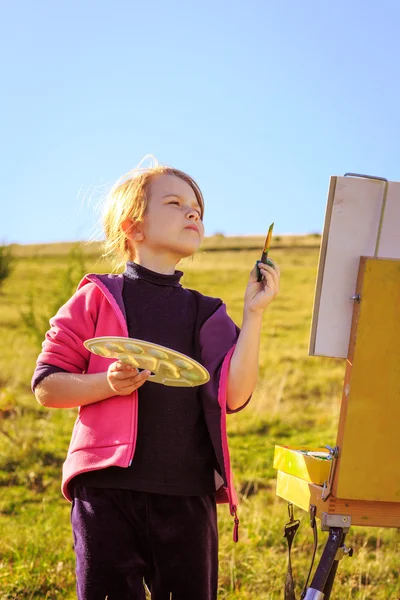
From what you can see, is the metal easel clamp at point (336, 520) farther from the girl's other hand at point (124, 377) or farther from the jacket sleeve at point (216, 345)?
the girl's other hand at point (124, 377)

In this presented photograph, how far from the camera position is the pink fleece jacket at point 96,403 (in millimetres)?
2258

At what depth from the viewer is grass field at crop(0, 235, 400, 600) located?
3674mm

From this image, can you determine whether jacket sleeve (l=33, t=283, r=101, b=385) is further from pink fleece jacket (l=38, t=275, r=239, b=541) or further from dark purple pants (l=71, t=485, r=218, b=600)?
dark purple pants (l=71, t=485, r=218, b=600)

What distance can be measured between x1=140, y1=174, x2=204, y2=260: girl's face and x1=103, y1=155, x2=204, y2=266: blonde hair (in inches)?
1.0

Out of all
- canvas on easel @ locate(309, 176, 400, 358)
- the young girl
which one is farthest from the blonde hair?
canvas on easel @ locate(309, 176, 400, 358)

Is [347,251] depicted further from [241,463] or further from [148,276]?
[241,463]

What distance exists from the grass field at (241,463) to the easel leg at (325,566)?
3.56 ft

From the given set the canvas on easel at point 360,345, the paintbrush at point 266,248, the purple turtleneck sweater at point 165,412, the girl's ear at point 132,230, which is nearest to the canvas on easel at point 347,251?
the canvas on easel at point 360,345

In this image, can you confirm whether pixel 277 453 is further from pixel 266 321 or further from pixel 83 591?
pixel 266 321

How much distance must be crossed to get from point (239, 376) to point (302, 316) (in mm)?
10389

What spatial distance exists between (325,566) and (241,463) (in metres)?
4.20

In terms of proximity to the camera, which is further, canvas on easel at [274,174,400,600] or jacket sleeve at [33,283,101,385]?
jacket sleeve at [33,283,101,385]

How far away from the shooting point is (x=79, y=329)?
2.38 metres

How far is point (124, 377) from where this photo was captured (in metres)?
2.09
